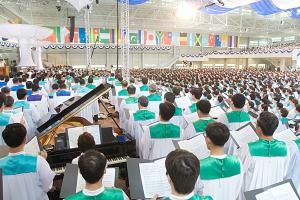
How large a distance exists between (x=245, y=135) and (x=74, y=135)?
275 centimetres

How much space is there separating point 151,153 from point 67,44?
107 ft

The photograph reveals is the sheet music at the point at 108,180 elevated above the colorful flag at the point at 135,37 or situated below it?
below

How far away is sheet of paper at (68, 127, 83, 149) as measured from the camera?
4562 mm

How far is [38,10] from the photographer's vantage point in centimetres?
2956

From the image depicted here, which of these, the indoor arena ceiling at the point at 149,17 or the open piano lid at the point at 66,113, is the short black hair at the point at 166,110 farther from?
the indoor arena ceiling at the point at 149,17

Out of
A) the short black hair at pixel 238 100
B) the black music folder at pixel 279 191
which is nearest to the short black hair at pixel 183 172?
the black music folder at pixel 279 191

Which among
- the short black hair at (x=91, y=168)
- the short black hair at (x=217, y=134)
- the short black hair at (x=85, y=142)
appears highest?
the short black hair at (x=217, y=134)

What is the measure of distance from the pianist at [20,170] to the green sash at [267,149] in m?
2.64

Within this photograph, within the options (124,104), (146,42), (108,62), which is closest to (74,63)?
(108,62)

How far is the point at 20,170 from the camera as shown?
3299mm

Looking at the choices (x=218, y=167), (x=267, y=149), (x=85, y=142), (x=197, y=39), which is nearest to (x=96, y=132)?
(x=85, y=142)

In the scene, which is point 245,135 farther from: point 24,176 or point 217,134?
point 24,176

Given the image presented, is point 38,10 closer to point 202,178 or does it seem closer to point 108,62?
point 108,62

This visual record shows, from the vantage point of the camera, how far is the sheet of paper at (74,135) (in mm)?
4562
